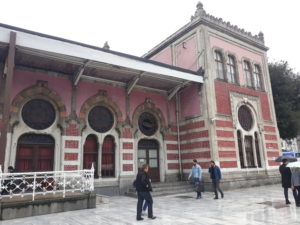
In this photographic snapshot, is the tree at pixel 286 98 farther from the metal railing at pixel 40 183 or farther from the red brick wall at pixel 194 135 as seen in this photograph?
the metal railing at pixel 40 183

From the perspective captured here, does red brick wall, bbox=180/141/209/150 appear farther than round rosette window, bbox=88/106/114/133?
Yes

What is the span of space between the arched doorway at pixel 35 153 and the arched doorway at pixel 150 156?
478cm

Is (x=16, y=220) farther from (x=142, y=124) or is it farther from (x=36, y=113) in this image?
(x=142, y=124)

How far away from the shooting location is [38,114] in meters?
10.7

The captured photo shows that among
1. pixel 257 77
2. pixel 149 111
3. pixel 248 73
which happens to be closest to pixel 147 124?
pixel 149 111

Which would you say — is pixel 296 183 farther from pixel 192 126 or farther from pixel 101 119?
pixel 101 119

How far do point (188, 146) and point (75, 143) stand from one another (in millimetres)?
6548

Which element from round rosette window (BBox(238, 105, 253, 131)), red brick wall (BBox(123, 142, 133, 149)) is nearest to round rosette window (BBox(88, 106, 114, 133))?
red brick wall (BBox(123, 142, 133, 149))

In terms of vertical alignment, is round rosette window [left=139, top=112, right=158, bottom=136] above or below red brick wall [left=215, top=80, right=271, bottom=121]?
below

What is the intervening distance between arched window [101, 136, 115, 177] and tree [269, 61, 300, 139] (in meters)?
14.2

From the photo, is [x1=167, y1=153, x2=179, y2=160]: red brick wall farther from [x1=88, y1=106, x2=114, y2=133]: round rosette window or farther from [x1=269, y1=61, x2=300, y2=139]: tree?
[x1=269, y1=61, x2=300, y2=139]: tree

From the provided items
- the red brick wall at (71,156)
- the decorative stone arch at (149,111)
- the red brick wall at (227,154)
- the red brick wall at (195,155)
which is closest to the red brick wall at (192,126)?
the decorative stone arch at (149,111)

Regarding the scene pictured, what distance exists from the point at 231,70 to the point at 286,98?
7.60 metres

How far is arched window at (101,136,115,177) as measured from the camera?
12062mm
